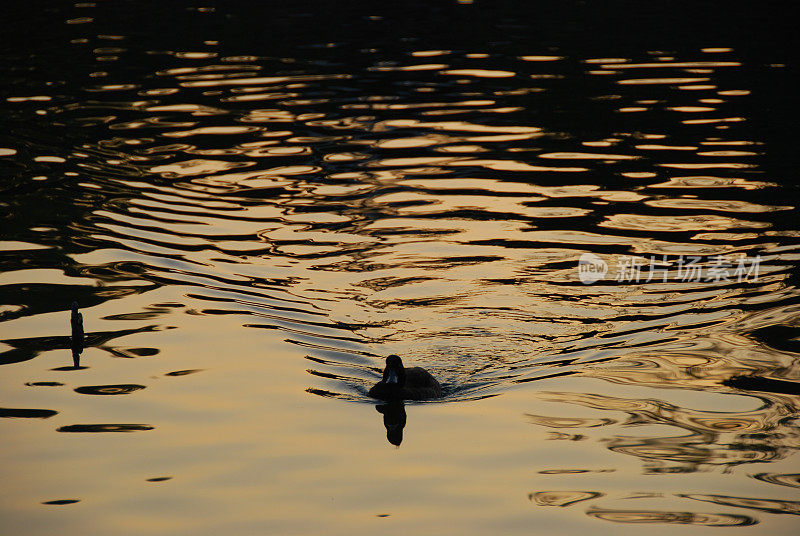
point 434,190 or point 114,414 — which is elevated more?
point 434,190

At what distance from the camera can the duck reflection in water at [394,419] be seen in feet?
37.0

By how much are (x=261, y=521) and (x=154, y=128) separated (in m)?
17.2

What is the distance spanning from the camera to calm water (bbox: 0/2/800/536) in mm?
10047

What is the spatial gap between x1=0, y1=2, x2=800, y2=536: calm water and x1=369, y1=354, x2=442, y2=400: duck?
171 millimetres

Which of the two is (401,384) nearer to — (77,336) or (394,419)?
(394,419)

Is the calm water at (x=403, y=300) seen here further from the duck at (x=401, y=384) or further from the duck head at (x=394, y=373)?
the duck head at (x=394, y=373)

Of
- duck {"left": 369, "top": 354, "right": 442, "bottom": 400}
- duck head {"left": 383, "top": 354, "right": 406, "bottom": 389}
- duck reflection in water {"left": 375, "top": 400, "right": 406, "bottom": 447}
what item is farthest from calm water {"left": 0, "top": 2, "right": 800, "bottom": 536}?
duck head {"left": 383, "top": 354, "right": 406, "bottom": 389}

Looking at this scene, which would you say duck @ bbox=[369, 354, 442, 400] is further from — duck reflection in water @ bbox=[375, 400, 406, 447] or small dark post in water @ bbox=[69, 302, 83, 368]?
small dark post in water @ bbox=[69, 302, 83, 368]

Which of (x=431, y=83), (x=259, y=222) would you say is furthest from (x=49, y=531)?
(x=431, y=83)

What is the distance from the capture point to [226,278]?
15.6 meters

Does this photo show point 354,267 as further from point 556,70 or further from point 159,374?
point 556,70

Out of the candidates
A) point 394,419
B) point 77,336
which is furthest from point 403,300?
point 77,336

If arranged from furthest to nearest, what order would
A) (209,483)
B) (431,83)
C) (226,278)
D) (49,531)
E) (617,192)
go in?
(431,83) < (617,192) < (226,278) < (209,483) < (49,531)

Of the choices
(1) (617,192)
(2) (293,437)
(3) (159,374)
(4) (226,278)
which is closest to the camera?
(2) (293,437)
